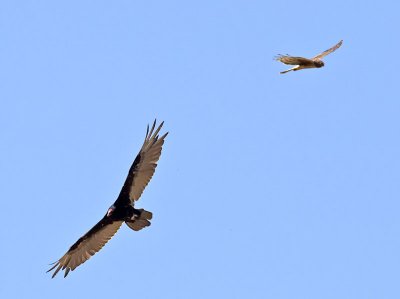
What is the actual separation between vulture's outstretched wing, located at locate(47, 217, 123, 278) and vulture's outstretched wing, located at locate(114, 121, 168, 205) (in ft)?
4.35

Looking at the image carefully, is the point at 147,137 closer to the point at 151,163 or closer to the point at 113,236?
the point at 151,163

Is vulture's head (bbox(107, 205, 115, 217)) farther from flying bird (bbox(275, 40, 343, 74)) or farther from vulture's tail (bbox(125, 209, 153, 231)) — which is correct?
flying bird (bbox(275, 40, 343, 74))

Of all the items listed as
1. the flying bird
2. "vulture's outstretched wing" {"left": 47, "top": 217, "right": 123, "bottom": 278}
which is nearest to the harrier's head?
the flying bird

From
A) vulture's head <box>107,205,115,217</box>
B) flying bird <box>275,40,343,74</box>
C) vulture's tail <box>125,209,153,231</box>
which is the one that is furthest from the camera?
vulture's head <box>107,205,115,217</box>

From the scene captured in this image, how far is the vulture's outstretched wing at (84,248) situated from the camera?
75.4 ft

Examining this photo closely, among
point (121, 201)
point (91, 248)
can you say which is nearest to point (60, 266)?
point (91, 248)

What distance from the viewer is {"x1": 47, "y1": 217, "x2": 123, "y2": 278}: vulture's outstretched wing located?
23.0 metres

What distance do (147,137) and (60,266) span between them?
3631mm

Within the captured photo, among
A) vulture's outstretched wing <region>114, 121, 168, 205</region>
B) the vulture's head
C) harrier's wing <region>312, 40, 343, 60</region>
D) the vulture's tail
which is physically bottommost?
the vulture's tail

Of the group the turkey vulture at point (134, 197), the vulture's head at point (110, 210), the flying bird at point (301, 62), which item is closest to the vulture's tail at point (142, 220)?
the turkey vulture at point (134, 197)

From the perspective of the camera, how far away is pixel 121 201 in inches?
879

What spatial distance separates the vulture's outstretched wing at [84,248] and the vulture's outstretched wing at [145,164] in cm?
133

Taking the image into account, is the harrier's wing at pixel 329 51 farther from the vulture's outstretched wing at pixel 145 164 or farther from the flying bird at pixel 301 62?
the vulture's outstretched wing at pixel 145 164

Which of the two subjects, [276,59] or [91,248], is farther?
[91,248]
